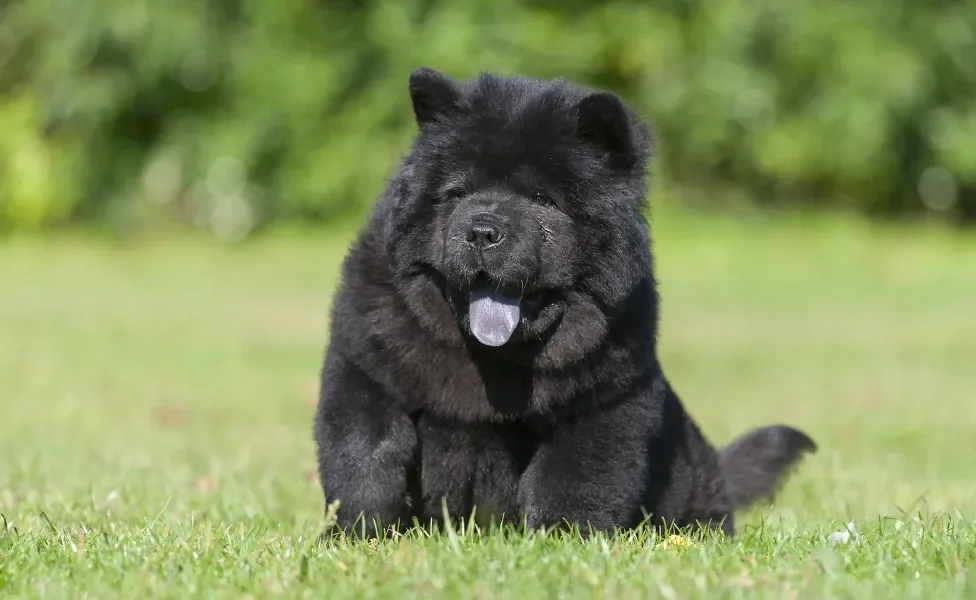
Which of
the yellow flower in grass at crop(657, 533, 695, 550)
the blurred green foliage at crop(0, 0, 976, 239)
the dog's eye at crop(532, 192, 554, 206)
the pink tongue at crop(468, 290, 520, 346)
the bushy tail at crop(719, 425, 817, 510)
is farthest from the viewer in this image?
the blurred green foliage at crop(0, 0, 976, 239)

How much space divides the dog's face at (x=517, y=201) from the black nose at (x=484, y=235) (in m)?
0.02

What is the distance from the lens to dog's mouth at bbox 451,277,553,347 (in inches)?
145

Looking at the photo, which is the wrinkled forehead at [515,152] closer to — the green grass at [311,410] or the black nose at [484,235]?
the black nose at [484,235]

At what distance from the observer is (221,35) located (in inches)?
821

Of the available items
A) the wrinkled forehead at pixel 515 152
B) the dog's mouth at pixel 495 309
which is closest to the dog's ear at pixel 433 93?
the wrinkled forehead at pixel 515 152

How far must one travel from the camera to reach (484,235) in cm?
360

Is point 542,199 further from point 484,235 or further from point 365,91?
point 365,91

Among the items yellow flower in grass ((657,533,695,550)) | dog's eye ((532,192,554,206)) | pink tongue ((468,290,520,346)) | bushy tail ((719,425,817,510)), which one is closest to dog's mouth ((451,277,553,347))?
pink tongue ((468,290,520,346))

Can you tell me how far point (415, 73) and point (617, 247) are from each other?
88 cm

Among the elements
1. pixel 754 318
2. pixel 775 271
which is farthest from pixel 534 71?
pixel 754 318

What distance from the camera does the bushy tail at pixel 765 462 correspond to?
494 centimetres

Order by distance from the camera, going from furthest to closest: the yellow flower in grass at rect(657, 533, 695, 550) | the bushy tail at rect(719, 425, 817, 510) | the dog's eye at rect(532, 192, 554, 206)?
the bushy tail at rect(719, 425, 817, 510), the dog's eye at rect(532, 192, 554, 206), the yellow flower in grass at rect(657, 533, 695, 550)

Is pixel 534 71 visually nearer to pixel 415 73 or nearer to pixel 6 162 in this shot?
pixel 6 162

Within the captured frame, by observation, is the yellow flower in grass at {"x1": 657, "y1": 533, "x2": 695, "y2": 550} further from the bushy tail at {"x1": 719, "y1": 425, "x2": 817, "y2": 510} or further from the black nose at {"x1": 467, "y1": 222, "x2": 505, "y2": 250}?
the bushy tail at {"x1": 719, "y1": 425, "x2": 817, "y2": 510}
